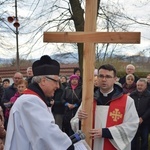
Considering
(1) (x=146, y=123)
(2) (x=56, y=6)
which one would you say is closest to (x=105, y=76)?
(1) (x=146, y=123)

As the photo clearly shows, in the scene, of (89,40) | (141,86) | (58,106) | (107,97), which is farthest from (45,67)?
(58,106)

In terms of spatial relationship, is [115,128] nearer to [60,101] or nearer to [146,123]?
[146,123]

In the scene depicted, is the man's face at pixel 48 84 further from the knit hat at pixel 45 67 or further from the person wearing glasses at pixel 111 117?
the person wearing glasses at pixel 111 117

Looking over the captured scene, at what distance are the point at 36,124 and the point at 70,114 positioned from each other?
458 centimetres

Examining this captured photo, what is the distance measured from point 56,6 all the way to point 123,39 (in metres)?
9.50

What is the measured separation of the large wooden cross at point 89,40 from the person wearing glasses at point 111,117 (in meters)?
0.23

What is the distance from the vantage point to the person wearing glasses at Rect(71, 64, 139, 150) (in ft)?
13.8

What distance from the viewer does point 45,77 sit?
10.8 feet

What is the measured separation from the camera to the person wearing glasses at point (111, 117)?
166 inches

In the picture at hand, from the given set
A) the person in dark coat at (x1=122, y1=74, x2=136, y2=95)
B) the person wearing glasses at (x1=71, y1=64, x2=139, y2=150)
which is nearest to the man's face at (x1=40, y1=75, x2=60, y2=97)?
the person wearing glasses at (x1=71, y1=64, x2=139, y2=150)

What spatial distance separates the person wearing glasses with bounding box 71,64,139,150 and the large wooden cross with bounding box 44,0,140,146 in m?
0.23

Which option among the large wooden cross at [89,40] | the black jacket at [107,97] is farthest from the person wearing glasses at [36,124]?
the black jacket at [107,97]

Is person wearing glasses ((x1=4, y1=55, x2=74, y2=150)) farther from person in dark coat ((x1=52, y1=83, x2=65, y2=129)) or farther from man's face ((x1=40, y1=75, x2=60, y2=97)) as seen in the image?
person in dark coat ((x1=52, y1=83, x2=65, y2=129))

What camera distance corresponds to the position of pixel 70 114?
7543 mm
